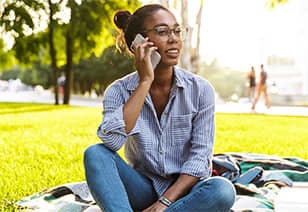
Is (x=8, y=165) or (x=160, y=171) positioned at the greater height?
(x=160, y=171)

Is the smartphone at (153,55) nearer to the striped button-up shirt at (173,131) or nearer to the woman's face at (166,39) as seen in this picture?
the woman's face at (166,39)

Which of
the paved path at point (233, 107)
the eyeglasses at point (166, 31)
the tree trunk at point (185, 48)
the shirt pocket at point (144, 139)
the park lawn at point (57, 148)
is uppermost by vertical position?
the tree trunk at point (185, 48)

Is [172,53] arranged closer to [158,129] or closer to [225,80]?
[158,129]

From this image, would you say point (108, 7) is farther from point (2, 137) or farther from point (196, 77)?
point (196, 77)

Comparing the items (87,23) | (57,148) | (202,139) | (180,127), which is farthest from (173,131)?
(87,23)

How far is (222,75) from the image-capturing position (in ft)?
223

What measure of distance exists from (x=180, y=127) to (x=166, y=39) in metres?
0.58

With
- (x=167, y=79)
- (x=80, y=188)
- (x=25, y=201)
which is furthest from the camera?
(x=80, y=188)

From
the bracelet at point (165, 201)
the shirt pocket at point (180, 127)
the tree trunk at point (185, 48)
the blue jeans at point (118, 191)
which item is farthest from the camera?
the tree trunk at point (185, 48)

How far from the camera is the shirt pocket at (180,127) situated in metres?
2.48

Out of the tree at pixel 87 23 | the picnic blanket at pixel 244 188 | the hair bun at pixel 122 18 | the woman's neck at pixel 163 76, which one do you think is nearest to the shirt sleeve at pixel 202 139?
the woman's neck at pixel 163 76

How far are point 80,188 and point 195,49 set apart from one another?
9152 mm

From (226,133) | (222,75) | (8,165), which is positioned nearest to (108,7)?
(226,133)

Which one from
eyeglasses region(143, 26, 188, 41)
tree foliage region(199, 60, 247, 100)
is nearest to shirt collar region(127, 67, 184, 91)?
eyeglasses region(143, 26, 188, 41)
